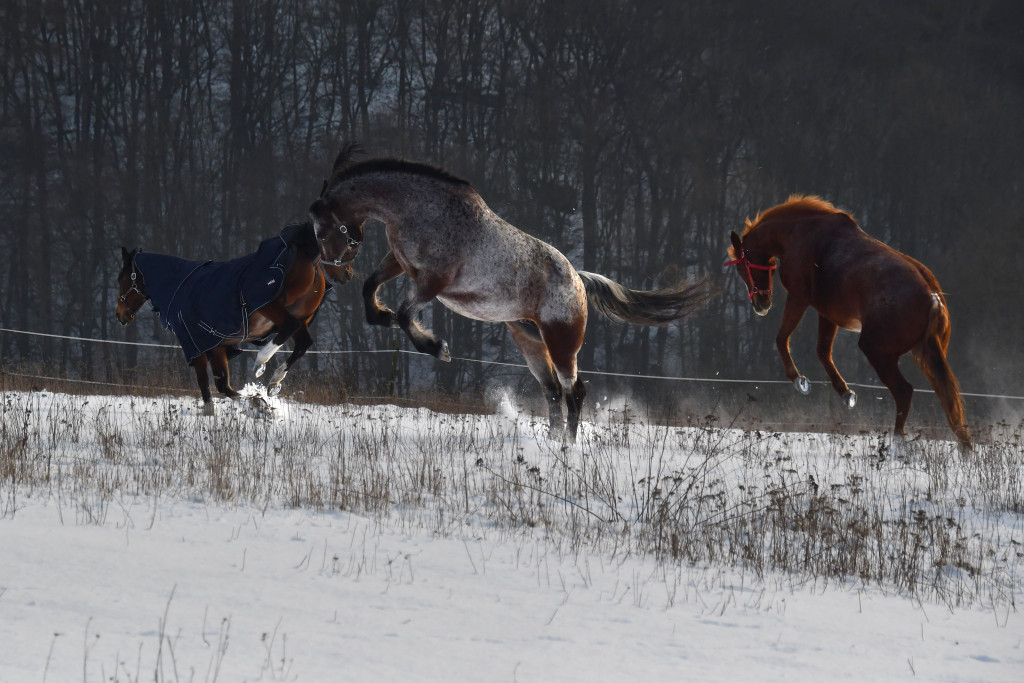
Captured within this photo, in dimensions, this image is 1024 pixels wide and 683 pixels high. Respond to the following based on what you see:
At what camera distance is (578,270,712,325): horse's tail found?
10.4m

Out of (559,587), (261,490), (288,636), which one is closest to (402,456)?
(261,490)

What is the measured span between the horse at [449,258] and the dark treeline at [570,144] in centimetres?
1543

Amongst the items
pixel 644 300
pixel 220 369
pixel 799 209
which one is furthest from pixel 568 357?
pixel 220 369

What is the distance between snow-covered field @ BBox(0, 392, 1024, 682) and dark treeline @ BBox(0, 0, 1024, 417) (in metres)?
17.3

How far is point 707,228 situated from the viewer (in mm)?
27156

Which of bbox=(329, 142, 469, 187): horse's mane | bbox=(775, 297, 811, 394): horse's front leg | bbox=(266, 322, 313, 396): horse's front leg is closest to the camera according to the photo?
bbox=(329, 142, 469, 187): horse's mane

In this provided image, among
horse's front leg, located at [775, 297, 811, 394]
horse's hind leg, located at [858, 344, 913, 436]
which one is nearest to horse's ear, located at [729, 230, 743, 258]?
horse's front leg, located at [775, 297, 811, 394]

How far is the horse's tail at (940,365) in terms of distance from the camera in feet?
31.3

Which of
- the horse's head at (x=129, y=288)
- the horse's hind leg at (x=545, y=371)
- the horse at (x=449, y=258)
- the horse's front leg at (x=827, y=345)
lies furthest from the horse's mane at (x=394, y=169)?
the horse's front leg at (x=827, y=345)

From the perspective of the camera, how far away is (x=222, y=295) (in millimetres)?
9914

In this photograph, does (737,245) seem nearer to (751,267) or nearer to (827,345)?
(751,267)

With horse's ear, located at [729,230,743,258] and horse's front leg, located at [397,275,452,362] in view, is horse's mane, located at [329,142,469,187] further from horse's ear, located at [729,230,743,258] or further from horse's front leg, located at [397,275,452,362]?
horse's ear, located at [729,230,743,258]

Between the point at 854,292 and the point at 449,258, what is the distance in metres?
3.55

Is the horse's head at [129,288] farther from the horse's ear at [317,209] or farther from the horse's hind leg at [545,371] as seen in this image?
the horse's hind leg at [545,371]
